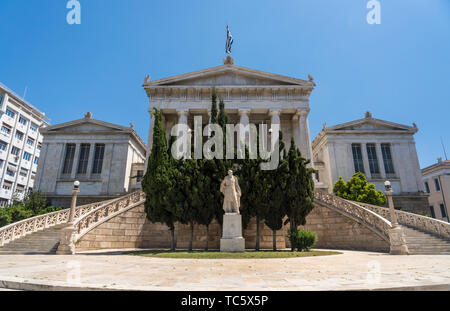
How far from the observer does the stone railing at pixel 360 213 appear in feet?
51.8

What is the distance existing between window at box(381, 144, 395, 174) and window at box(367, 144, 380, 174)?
3.54 ft

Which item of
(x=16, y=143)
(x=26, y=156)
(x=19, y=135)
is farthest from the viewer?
(x=26, y=156)

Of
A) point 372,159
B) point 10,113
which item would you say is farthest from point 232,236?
point 10,113

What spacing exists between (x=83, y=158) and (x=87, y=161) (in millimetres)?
781

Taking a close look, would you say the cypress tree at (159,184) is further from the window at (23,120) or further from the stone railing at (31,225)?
the window at (23,120)

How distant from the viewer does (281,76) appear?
32219mm

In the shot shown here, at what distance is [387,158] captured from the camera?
36312 mm

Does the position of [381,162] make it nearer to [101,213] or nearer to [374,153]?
[374,153]

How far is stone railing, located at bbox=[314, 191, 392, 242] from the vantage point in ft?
51.8

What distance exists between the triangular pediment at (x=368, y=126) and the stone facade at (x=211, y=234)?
21078 millimetres

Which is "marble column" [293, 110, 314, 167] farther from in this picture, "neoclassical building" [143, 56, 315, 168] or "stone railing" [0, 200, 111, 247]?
"stone railing" [0, 200, 111, 247]
